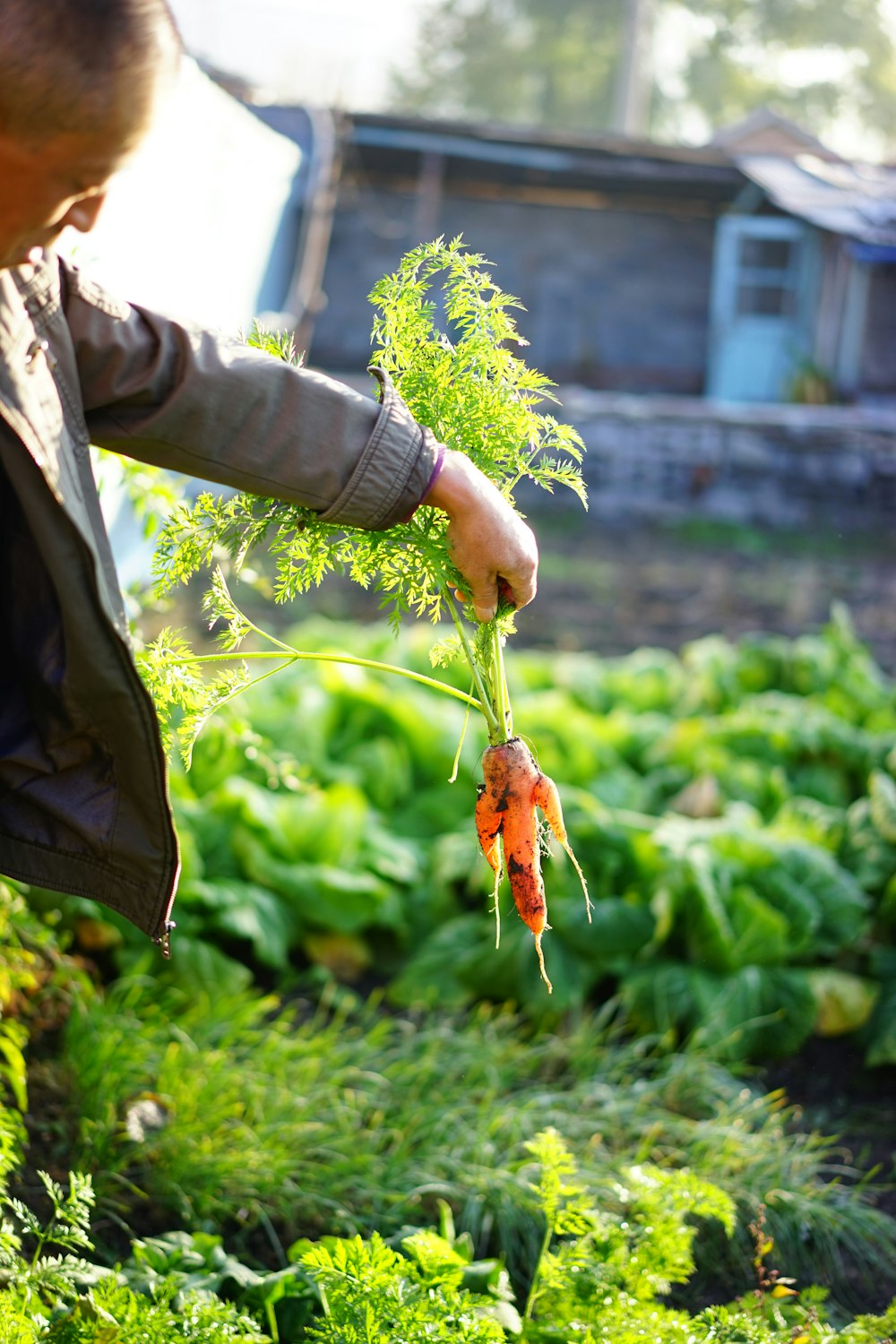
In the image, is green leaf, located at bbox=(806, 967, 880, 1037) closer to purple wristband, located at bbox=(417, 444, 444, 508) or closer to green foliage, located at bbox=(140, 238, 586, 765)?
green foliage, located at bbox=(140, 238, 586, 765)

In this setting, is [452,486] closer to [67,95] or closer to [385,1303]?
[67,95]

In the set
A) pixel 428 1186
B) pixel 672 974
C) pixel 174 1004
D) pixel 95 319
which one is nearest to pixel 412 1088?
pixel 428 1186

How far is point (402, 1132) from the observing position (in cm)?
287

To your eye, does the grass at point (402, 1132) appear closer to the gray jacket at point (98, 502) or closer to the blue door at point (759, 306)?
the gray jacket at point (98, 502)

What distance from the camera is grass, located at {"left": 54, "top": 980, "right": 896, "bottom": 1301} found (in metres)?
2.62

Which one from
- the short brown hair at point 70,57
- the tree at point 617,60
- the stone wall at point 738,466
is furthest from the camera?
the tree at point 617,60

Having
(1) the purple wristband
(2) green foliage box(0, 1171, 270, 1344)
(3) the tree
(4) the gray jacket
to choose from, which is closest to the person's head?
(4) the gray jacket

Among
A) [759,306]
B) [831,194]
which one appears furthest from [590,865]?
[759,306]

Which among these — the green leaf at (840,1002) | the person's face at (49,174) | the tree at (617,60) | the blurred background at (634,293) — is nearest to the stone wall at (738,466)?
the blurred background at (634,293)

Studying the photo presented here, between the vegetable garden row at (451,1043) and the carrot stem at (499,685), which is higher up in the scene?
the carrot stem at (499,685)

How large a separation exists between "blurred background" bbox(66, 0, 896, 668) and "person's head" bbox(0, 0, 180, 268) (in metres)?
4.44

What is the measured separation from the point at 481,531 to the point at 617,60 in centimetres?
3991

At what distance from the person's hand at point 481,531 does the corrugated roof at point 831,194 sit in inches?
593

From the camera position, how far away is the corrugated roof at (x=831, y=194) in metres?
15.3
